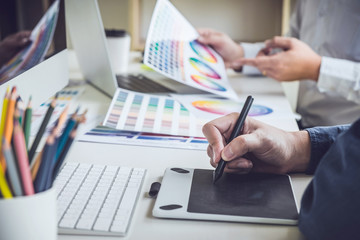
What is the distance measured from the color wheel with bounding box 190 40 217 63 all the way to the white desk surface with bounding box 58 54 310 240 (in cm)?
11

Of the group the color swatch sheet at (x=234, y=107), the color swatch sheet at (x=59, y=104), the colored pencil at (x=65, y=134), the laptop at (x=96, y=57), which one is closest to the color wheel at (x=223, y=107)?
the color swatch sheet at (x=234, y=107)

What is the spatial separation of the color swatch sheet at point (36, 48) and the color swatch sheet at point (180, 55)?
0.80ft

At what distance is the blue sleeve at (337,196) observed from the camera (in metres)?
0.47

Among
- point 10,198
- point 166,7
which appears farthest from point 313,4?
point 10,198

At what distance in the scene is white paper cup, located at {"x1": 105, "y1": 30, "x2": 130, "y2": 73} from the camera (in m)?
1.30

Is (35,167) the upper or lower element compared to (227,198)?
upper

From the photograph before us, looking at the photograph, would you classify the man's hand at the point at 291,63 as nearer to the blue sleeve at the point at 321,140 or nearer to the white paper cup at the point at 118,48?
the white paper cup at the point at 118,48

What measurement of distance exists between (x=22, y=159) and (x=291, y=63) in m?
0.96

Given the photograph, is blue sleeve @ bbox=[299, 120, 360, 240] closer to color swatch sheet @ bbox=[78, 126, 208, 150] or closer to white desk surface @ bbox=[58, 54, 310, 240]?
white desk surface @ bbox=[58, 54, 310, 240]

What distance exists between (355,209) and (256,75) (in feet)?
3.24

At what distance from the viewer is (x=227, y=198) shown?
0.59 meters

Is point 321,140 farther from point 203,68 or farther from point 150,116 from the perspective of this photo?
point 203,68

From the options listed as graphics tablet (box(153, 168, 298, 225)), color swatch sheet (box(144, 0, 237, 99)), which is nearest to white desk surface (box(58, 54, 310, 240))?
graphics tablet (box(153, 168, 298, 225))

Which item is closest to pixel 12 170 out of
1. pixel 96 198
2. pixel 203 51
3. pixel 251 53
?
pixel 96 198
